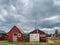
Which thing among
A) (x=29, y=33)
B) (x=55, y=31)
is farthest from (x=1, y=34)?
(x=55, y=31)

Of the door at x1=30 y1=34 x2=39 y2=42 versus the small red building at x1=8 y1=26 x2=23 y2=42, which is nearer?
the small red building at x1=8 y1=26 x2=23 y2=42

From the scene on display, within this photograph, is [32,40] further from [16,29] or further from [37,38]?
[16,29]

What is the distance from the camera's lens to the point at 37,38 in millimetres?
53875

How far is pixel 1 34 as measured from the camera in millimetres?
66562

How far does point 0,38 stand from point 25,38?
10.1 metres

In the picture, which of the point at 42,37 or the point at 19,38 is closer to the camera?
the point at 19,38

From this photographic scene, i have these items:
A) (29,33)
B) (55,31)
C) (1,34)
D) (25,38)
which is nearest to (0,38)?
(1,34)

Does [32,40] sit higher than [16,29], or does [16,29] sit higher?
[16,29]

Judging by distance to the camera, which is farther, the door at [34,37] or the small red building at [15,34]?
the door at [34,37]

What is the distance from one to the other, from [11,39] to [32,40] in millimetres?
6631

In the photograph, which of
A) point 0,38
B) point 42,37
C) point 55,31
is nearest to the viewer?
point 42,37

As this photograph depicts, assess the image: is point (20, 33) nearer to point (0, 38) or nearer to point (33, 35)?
point (33, 35)

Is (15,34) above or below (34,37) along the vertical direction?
above

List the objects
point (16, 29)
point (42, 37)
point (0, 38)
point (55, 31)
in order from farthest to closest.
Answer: point (55, 31)
point (0, 38)
point (42, 37)
point (16, 29)
